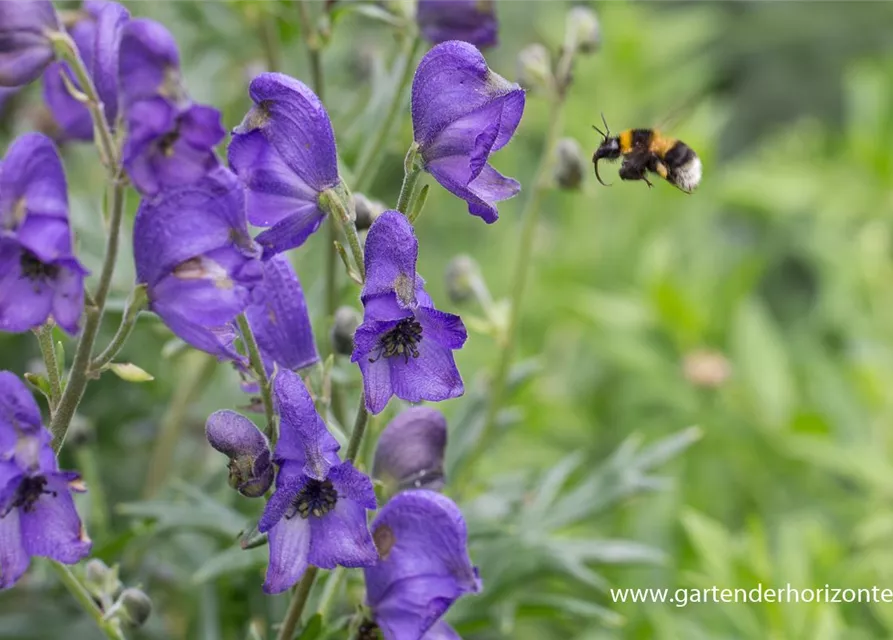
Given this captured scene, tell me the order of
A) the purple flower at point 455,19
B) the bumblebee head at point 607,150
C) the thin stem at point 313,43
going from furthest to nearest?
the thin stem at point 313,43 < the purple flower at point 455,19 < the bumblebee head at point 607,150

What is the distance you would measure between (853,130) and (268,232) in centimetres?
290

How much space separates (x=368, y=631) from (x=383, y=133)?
35.5 inches

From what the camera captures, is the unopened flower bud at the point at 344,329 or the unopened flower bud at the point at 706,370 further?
the unopened flower bud at the point at 706,370

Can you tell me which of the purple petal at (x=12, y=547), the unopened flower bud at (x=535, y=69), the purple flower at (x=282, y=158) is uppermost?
the unopened flower bud at (x=535, y=69)

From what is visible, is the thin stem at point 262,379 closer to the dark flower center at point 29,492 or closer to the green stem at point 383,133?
the dark flower center at point 29,492

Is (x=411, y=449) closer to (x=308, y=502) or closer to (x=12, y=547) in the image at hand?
(x=308, y=502)

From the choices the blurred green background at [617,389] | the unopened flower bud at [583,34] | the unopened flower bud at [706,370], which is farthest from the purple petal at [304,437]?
the unopened flower bud at [706,370]

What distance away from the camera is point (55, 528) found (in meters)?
1.23

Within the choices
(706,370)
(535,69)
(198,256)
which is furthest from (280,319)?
(706,370)

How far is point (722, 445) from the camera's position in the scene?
3.02m

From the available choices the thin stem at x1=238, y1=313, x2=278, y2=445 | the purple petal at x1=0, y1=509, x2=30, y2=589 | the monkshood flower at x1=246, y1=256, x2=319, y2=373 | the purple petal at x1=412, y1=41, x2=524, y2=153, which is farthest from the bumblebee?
the purple petal at x1=0, y1=509, x2=30, y2=589

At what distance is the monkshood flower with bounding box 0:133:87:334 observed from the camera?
Result: 1.16m

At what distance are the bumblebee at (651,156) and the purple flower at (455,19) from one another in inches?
11.6

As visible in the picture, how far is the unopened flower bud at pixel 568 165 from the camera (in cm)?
214
